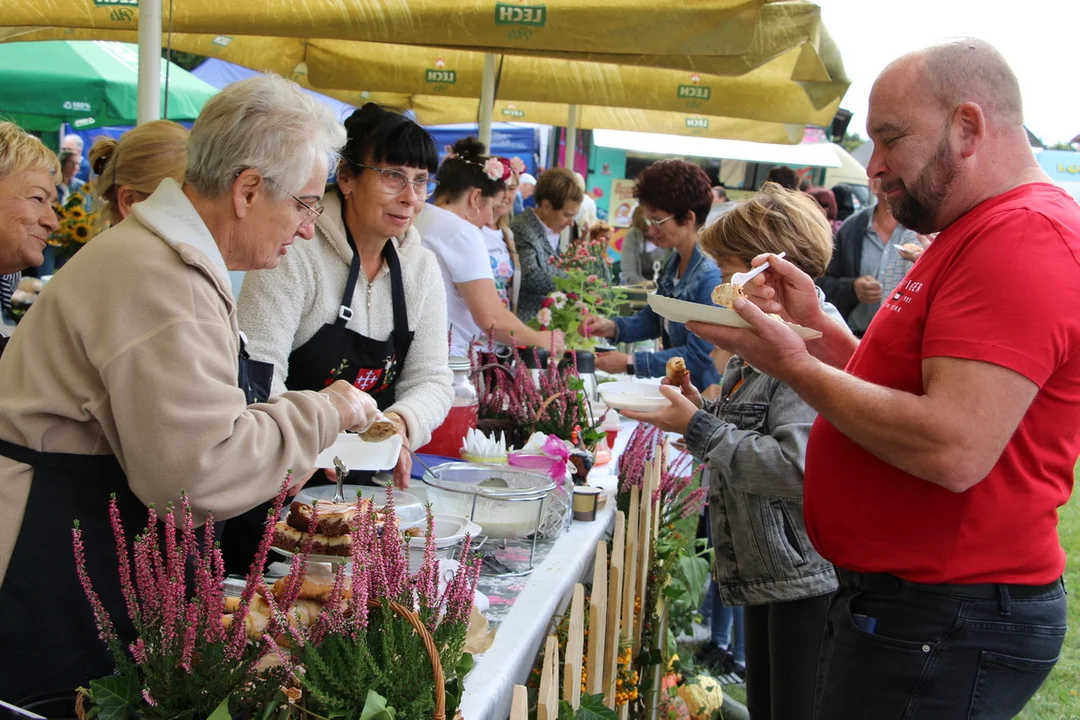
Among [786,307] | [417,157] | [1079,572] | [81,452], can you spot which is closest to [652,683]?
[786,307]

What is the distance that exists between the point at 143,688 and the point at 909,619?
1272 mm

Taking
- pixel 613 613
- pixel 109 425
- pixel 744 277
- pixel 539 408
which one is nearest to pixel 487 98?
pixel 539 408

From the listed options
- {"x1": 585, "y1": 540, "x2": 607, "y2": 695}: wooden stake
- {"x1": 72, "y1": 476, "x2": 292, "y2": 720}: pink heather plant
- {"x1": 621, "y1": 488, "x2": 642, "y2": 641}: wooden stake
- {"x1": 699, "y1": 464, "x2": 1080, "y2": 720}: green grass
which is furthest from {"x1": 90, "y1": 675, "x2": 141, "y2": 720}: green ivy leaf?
{"x1": 699, "y1": 464, "x2": 1080, "y2": 720}: green grass

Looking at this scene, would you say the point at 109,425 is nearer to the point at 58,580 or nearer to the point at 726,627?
the point at 58,580

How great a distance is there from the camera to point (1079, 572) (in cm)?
629

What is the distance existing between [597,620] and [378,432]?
2.01 feet

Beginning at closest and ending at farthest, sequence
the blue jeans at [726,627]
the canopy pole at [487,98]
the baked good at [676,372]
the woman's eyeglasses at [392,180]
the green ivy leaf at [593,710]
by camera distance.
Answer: the green ivy leaf at [593,710], the woman's eyeglasses at [392,180], the baked good at [676,372], the blue jeans at [726,627], the canopy pole at [487,98]

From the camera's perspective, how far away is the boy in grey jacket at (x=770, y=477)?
7.86ft

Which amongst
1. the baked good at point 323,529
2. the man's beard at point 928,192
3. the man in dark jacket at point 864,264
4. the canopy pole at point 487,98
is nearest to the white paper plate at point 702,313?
the man's beard at point 928,192

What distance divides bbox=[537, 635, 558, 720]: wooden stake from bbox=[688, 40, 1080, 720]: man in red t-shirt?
59 cm

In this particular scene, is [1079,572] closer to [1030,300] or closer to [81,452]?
[1030,300]

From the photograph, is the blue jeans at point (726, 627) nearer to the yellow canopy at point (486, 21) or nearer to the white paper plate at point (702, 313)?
the yellow canopy at point (486, 21)

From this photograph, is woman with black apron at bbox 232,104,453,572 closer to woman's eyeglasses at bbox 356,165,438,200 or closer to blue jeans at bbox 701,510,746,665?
woman's eyeglasses at bbox 356,165,438,200

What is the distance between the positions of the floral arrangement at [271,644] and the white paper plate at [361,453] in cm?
58
